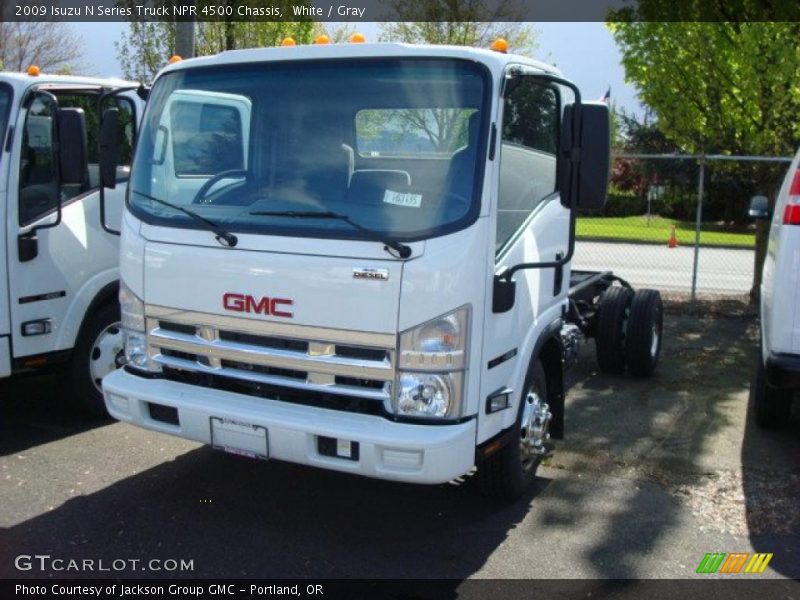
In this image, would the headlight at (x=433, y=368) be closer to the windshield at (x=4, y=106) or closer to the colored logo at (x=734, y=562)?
the colored logo at (x=734, y=562)

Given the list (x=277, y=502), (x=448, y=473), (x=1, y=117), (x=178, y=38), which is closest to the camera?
(x=448, y=473)

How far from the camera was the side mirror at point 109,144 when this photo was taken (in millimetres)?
4691

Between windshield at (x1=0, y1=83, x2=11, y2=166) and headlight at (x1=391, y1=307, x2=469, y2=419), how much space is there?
330 centimetres

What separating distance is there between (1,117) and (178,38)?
14.6 ft

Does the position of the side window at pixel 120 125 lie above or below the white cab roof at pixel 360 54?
below

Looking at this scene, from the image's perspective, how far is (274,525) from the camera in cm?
445

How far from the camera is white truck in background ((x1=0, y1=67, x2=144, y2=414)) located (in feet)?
17.2

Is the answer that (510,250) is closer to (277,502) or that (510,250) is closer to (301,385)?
(301,385)

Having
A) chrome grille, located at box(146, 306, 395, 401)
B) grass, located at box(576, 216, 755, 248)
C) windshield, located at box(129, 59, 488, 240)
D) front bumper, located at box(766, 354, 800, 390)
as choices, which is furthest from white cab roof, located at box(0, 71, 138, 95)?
grass, located at box(576, 216, 755, 248)

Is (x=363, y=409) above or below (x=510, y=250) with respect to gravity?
below

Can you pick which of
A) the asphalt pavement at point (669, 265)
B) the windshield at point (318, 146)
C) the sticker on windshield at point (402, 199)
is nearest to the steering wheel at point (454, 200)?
the windshield at point (318, 146)

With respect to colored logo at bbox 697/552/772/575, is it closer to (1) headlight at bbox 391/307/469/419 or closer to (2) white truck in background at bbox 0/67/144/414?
(1) headlight at bbox 391/307/469/419

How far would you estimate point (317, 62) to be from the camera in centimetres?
414

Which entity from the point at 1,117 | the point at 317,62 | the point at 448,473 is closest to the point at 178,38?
the point at 1,117
